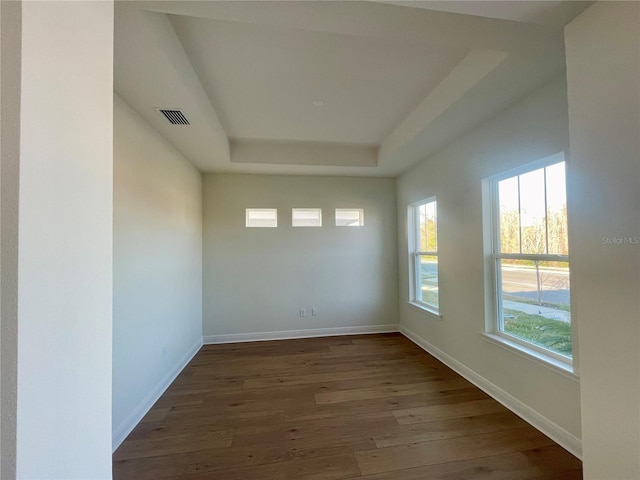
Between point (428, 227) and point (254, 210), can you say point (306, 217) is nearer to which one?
point (254, 210)

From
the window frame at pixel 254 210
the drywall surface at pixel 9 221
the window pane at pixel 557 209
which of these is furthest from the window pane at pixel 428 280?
the drywall surface at pixel 9 221

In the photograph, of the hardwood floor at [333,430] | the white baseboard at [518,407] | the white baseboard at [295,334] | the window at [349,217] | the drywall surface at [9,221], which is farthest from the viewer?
the window at [349,217]

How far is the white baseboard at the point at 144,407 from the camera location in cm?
194

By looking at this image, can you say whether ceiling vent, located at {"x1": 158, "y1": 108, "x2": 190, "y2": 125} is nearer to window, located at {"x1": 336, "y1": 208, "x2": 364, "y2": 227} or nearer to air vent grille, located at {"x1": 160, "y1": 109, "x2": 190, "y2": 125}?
air vent grille, located at {"x1": 160, "y1": 109, "x2": 190, "y2": 125}

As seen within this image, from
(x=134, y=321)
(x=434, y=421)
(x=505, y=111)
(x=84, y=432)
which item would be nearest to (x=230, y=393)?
(x=134, y=321)

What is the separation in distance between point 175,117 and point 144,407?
2.50 metres

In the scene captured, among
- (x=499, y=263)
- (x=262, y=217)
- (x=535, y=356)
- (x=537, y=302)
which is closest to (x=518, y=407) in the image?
(x=535, y=356)

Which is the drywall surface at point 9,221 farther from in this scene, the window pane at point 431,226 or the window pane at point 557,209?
the window pane at point 431,226

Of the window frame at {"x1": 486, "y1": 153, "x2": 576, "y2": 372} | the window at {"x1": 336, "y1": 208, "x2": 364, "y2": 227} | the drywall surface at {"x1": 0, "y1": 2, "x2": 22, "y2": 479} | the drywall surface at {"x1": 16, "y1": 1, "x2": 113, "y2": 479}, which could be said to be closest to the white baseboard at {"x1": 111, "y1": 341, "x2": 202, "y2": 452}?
the drywall surface at {"x1": 16, "y1": 1, "x2": 113, "y2": 479}

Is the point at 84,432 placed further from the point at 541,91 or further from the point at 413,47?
the point at 541,91

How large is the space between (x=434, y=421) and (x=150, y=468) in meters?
2.06

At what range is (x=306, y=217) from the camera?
4.32 metres

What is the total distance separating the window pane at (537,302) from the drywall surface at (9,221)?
2.76 m

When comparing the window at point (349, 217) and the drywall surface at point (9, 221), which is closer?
the drywall surface at point (9, 221)
